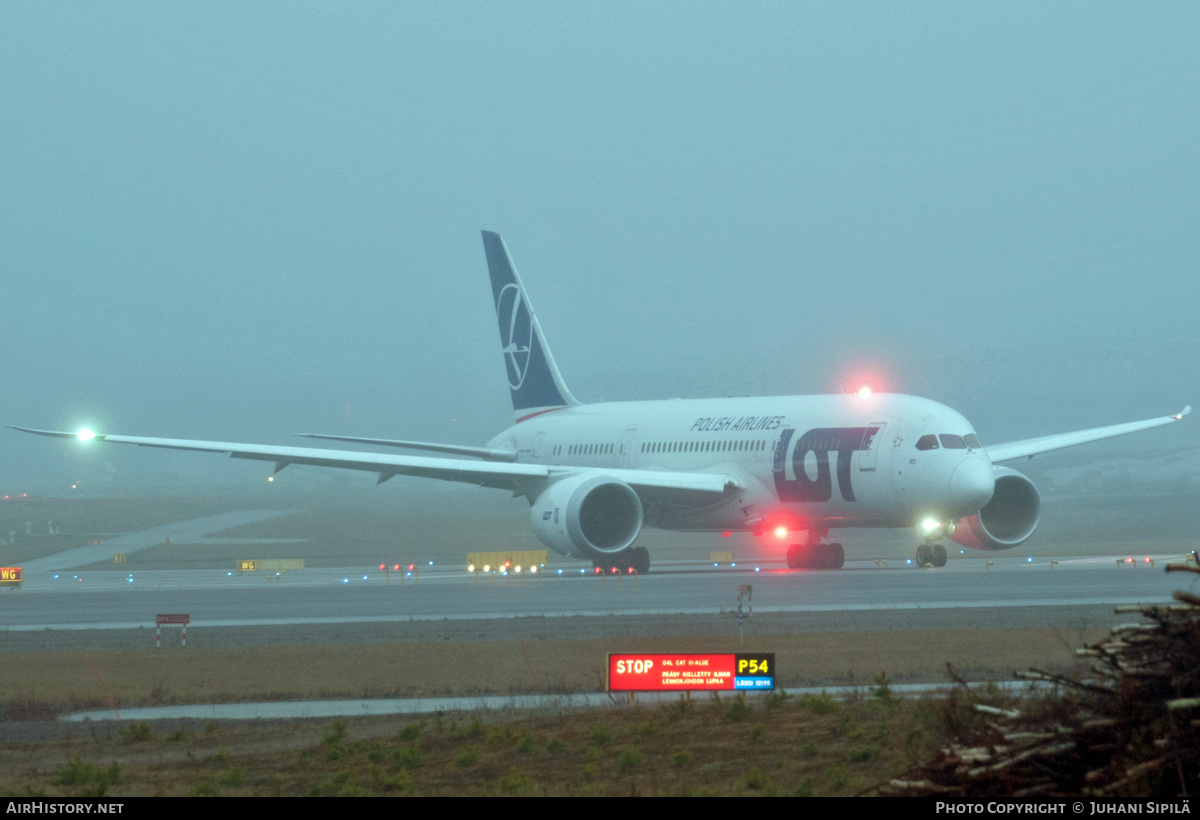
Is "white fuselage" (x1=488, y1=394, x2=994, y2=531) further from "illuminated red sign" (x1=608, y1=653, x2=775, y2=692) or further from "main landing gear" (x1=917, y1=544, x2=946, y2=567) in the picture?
"illuminated red sign" (x1=608, y1=653, x2=775, y2=692)

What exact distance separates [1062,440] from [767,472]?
924 centimetres

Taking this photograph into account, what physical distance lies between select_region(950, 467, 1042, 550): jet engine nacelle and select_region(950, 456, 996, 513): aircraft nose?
4050 mm

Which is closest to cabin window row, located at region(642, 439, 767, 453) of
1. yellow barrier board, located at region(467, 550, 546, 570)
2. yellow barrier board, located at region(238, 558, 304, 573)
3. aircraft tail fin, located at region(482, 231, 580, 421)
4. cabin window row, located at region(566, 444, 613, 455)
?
cabin window row, located at region(566, 444, 613, 455)

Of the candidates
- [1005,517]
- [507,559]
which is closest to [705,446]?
[1005,517]

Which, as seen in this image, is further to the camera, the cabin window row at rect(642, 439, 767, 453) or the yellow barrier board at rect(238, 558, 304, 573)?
the yellow barrier board at rect(238, 558, 304, 573)

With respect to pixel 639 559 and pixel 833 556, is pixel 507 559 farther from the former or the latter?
pixel 833 556

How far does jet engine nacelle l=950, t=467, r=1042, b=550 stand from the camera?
3609 cm

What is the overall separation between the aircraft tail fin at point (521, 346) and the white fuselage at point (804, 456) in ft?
11.4

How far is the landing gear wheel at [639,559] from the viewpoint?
124 feet

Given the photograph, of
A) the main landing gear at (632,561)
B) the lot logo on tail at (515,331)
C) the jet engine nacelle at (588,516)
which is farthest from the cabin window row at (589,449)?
the jet engine nacelle at (588,516)

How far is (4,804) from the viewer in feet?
32.3

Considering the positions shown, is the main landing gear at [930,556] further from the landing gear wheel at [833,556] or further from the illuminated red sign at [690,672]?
the illuminated red sign at [690,672]

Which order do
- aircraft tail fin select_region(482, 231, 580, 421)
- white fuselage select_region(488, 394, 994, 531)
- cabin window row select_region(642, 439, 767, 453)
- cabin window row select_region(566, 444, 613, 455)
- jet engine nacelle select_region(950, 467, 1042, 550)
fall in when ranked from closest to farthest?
white fuselage select_region(488, 394, 994, 531) → jet engine nacelle select_region(950, 467, 1042, 550) → cabin window row select_region(642, 439, 767, 453) → cabin window row select_region(566, 444, 613, 455) → aircraft tail fin select_region(482, 231, 580, 421)

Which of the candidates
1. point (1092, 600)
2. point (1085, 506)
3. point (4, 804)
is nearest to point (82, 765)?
point (4, 804)
